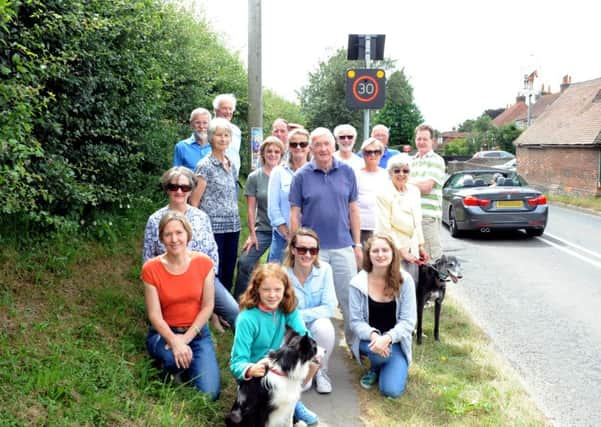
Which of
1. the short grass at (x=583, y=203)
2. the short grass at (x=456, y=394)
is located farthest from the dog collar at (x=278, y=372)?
the short grass at (x=583, y=203)

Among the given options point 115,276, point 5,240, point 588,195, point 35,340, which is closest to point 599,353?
point 115,276

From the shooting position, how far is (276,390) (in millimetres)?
3570

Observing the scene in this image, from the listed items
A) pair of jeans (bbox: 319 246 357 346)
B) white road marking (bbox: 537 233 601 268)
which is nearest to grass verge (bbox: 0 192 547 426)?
pair of jeans (bbox: 319 246 357 346)

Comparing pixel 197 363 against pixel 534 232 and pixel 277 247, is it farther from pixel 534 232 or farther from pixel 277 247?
pixel 534 232

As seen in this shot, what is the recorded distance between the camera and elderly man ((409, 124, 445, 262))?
652 centimetres

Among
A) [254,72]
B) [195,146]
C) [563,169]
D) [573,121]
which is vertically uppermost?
[573,121]

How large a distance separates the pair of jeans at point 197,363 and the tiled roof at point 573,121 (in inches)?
1026

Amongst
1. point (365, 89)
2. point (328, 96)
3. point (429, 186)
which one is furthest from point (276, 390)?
point (328, 96)

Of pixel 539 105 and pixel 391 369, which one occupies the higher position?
pixel 539 105

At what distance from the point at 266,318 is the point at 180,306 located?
0.69 metres

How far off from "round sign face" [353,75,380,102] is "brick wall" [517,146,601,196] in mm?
20900

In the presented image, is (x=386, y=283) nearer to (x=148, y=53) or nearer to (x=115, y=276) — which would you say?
(x=115, y=276)

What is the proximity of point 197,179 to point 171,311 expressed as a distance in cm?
148

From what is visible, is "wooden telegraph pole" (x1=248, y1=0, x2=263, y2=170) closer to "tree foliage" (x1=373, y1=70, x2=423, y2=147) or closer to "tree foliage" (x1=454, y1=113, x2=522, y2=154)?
"tree foliage" (x1=373, y1=70, x2=423, y2=147)
